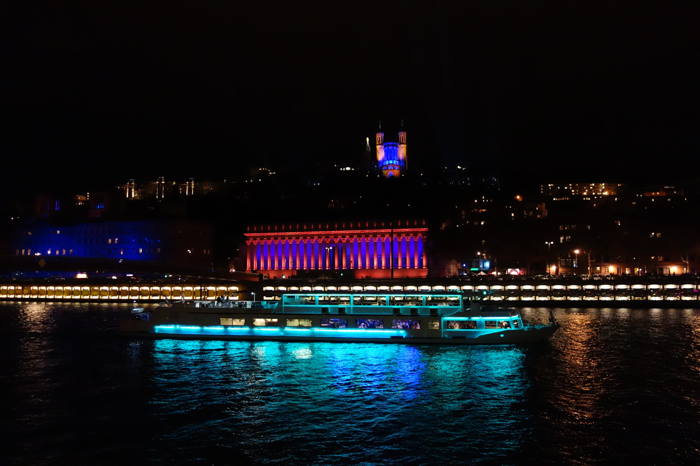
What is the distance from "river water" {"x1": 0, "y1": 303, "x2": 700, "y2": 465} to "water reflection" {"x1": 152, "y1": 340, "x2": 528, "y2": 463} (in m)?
0.10

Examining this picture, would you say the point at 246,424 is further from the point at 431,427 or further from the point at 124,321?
the point at 124,321

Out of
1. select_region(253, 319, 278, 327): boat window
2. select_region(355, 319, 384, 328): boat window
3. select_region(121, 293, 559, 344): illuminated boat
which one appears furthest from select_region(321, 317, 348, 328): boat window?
select_region(253, 319, 278, 327): boat window

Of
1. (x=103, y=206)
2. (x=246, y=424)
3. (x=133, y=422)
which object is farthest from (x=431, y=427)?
(x=103, y=206)

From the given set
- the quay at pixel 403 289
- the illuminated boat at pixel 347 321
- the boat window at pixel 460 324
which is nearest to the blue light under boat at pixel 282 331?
the illuminated boat at pixel 347 321

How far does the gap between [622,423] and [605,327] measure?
104 ft

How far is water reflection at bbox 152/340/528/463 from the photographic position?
24.5 metres

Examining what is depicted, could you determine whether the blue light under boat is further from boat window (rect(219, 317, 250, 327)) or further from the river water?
the river water

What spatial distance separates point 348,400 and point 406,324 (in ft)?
62.8

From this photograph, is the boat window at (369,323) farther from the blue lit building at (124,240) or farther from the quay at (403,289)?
the blue lit building at (124,240)

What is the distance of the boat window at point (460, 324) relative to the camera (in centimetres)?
4841

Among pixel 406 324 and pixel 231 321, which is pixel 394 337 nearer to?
pixel 406 324

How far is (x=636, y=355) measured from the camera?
41.9m

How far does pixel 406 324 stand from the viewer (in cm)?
4969

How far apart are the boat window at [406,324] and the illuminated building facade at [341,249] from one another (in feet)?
271
